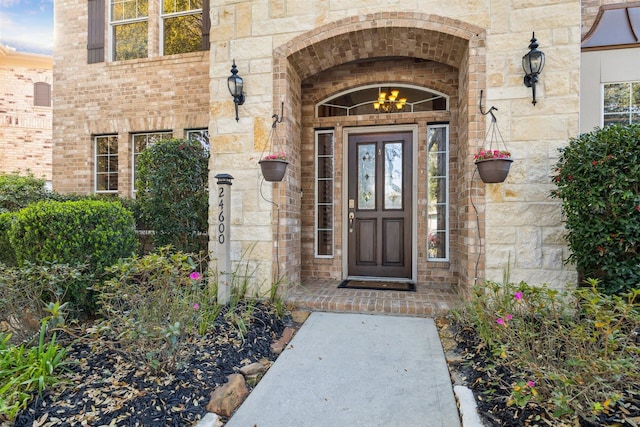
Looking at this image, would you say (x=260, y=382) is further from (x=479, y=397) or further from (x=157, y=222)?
(x=157, y=222)

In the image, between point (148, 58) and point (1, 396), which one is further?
point (148, 58)

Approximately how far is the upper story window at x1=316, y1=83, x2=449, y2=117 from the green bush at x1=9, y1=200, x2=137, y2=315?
10.4 feet

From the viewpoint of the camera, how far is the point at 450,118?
449 centimetres

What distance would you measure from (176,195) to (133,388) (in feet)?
9.95

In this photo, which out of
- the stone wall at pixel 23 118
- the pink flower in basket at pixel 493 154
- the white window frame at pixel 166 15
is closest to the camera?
the pink flower in basket at pixel 493 154

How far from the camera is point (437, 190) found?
4625 millimetres

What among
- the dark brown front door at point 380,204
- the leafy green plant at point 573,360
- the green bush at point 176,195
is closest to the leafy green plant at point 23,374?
the green bush at point 176,195

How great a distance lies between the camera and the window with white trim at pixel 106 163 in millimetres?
6312

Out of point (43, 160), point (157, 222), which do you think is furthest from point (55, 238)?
point (43, 160)

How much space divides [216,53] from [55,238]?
2.67m

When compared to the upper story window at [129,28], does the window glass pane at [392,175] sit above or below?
below

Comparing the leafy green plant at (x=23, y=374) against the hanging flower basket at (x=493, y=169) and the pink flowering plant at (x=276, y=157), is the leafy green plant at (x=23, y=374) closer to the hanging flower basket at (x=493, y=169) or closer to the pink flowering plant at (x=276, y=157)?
the pink flowering plant at (x=276, y=157)

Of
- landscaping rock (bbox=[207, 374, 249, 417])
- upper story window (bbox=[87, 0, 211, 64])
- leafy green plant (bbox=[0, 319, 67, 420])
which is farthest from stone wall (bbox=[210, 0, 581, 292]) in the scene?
upper story window (bbox=[87, 0, 211, 64])

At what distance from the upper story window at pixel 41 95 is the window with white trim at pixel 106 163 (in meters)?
6.41
